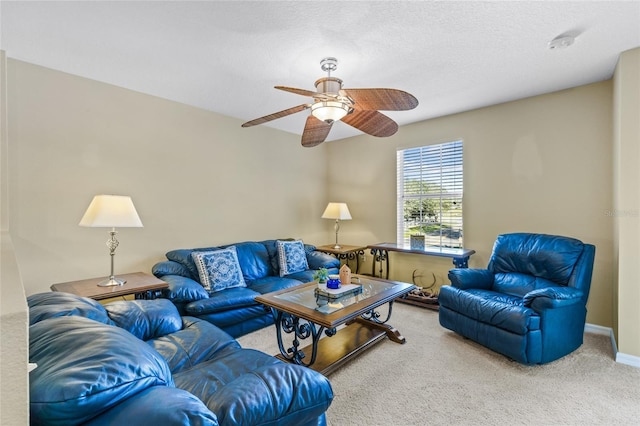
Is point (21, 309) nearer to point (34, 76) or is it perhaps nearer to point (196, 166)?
point (34, 76)

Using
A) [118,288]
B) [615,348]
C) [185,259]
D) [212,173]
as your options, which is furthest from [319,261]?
[615,348]

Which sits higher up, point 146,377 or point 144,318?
point 146,377

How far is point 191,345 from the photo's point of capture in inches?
71.4

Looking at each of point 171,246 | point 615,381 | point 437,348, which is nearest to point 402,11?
point 437,348

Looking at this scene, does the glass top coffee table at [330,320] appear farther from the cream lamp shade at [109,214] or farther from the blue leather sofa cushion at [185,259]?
the cream lamp shade at [109,214]

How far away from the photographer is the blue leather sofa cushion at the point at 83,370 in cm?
72

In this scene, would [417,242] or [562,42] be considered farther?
[417,242]

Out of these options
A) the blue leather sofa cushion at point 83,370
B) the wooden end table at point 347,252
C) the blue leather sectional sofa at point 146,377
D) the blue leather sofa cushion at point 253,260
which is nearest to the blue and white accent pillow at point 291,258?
the blue leather sofa cushion at point 253,260

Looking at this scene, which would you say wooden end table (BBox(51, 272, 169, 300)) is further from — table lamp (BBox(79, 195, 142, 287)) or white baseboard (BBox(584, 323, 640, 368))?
white baseboard (BBox(584, 323, 640, 368))

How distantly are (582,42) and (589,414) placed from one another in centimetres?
265

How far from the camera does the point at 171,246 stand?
3.50m

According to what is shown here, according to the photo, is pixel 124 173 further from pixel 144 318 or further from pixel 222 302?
pixel 144 318

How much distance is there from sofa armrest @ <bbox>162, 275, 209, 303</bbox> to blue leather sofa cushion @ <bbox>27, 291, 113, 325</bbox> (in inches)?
33.3

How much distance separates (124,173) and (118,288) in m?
1.31
